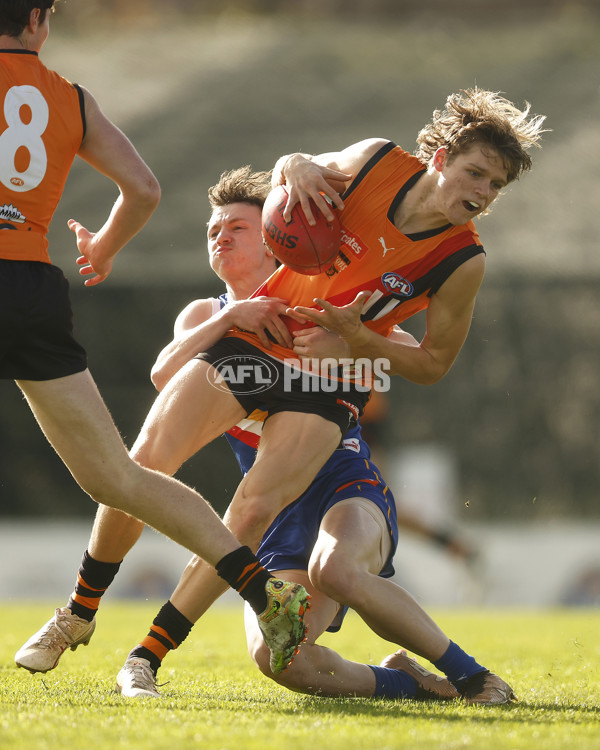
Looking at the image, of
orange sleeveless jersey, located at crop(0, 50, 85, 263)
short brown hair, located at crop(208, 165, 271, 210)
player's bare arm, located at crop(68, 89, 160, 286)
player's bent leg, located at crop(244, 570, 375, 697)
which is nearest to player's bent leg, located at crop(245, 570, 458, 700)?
player's bent leg, located at crop(244, 570, 375, 697)

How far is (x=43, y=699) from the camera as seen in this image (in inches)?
152

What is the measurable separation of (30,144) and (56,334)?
619mm

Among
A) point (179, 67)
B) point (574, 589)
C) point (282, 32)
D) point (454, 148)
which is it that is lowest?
point (574, 589)

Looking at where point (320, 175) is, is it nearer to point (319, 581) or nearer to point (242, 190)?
point (242, 190)

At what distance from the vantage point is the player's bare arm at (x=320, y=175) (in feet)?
14.2

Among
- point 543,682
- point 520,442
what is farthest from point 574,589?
point 543,682

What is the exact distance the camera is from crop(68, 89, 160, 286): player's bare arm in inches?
149

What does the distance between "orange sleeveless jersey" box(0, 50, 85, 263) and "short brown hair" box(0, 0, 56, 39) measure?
73mm

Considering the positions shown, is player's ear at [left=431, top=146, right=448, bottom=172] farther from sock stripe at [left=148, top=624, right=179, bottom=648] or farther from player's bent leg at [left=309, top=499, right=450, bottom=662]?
sock stripe at [left=148, top=624, right=179, bottom=648]

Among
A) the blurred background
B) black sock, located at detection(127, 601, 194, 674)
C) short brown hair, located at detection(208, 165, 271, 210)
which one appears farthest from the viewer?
the blurred background

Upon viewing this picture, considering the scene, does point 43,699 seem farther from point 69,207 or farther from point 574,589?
point 69,207

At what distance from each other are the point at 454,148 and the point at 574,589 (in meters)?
8.23

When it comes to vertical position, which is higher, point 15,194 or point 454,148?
point 454,148

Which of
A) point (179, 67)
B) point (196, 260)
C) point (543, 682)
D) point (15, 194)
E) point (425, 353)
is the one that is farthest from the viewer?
point (179, 67)
